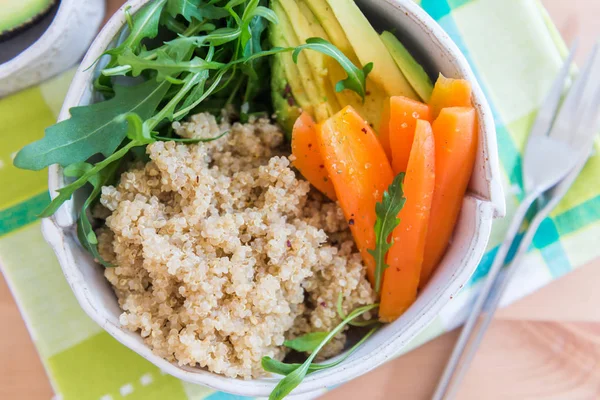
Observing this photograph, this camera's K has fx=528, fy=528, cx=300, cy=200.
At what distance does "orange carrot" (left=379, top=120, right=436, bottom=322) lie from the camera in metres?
0.82

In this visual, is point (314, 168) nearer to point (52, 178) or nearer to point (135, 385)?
point (52, 178)

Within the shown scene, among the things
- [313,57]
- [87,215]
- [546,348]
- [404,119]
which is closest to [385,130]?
[404,119]

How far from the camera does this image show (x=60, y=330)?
108cm

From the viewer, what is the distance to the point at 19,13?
3.30 feet

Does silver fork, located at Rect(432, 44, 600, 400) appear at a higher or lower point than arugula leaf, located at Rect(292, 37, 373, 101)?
lower

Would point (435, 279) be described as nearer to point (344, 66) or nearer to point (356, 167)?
point (356, 167)

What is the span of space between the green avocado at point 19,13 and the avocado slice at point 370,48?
1.88 ft

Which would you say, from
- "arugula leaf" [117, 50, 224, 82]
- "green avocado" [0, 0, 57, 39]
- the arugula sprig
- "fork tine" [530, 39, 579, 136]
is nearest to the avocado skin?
"green avocado" [0, 0, 57, 39]

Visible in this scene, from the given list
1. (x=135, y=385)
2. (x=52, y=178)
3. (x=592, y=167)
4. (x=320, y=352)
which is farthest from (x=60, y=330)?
(x=592, y=167)

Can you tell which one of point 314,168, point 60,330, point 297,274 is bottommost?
point 60,330

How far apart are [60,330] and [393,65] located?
2.74 ft

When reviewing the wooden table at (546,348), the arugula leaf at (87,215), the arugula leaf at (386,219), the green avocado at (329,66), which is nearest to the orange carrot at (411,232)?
the arugula leaf at (386,219)

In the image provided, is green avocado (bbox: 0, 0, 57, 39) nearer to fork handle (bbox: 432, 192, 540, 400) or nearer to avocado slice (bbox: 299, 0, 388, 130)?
avocado slice (bbox: 299, 0, 388, 130)

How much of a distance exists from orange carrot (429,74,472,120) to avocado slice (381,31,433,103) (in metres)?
0.04
